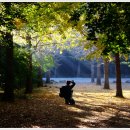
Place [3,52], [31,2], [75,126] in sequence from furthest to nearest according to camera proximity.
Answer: [3,52]
[31,2]
[75,126]

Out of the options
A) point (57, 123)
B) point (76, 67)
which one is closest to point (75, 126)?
point (57, 123)

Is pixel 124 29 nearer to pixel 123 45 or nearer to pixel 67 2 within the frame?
pixel 123 45

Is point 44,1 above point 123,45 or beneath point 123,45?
above

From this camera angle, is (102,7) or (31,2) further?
(31,2)

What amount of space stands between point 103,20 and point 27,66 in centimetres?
1456

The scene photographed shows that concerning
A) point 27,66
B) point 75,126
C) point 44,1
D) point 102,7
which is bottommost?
point 75,126

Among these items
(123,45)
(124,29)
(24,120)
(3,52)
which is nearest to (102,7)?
(124,29)

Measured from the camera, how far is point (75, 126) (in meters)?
11.2

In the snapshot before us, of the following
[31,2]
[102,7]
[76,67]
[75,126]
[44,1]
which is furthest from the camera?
[76,67]

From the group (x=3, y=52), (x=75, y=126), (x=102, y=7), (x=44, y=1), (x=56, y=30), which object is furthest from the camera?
(x=3, y=52)

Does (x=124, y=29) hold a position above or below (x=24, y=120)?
above

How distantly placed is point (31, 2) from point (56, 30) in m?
→ 7.47

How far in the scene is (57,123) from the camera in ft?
38.6

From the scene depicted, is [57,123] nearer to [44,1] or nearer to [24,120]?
[24,120]
